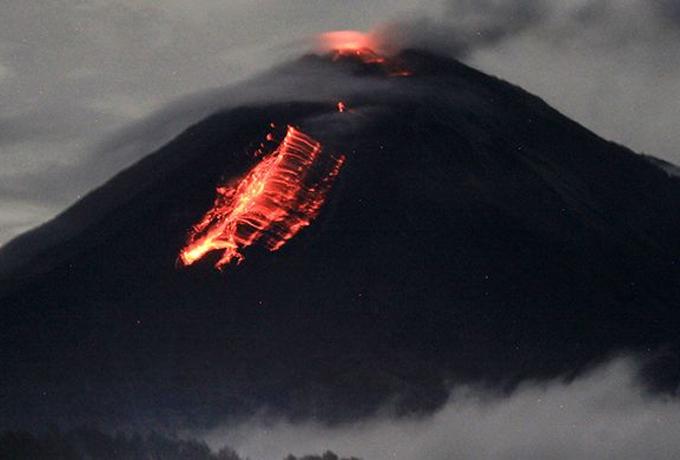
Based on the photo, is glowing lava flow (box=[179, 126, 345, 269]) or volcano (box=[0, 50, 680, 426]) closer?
volcano (box=[0, 50, 680, 426])

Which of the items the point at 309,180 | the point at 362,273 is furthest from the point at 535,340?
the point at 309,180

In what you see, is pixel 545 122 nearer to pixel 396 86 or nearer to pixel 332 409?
pixel 396 86

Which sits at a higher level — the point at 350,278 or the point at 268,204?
the point at 268,204

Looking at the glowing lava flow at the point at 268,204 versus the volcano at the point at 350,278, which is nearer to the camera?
the volcano at the point at 350,278
